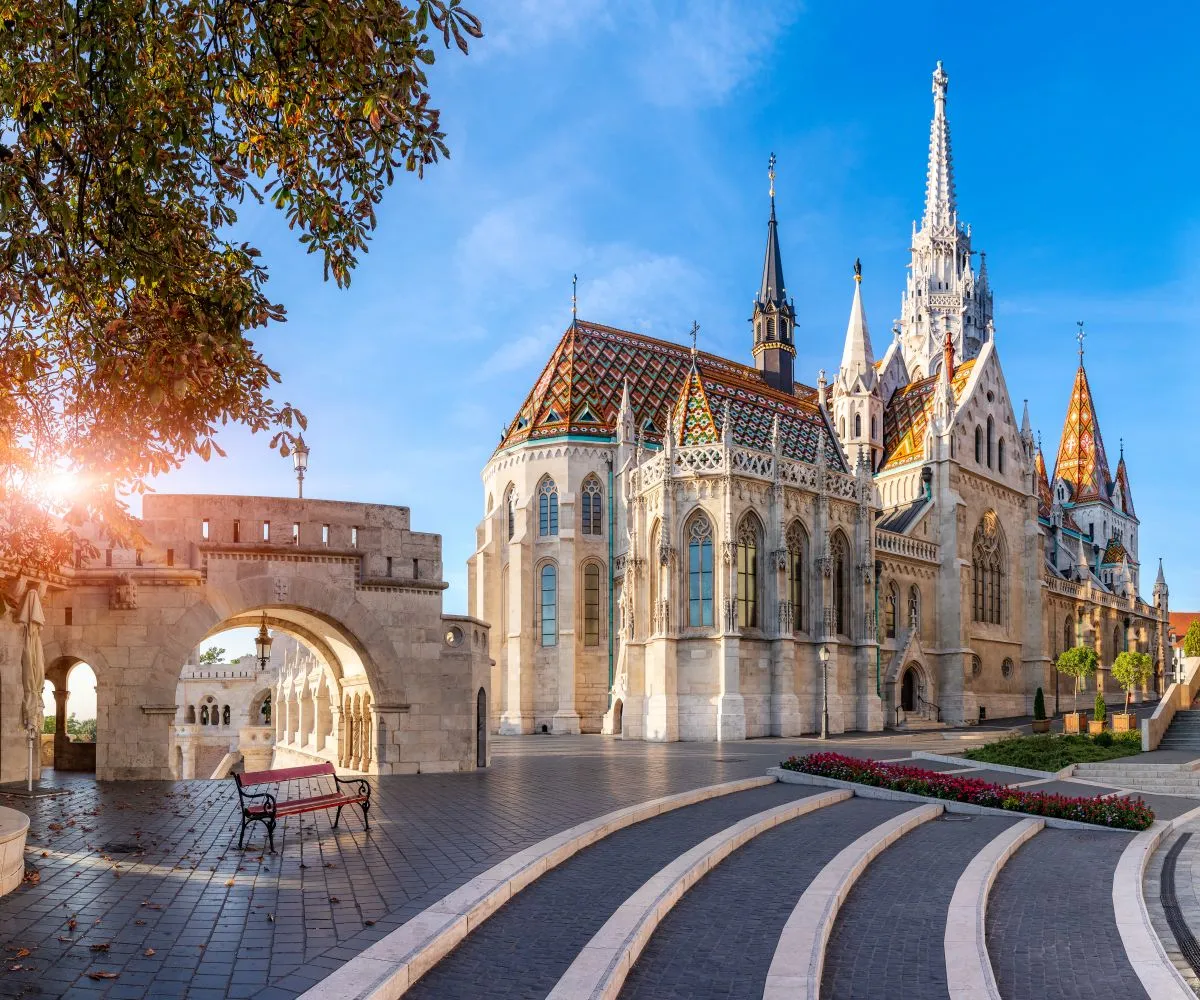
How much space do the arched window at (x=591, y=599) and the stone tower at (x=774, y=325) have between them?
43.9 ft

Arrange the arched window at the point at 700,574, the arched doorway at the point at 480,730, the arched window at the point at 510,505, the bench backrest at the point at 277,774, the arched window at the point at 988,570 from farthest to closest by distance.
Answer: the arched window at the point at 988,570 < the arched window at the point at 510,505 < the arched window at the point at 700,574 < the arched doorway at the point at 480,730 < the bench backrest at the point at 277,774

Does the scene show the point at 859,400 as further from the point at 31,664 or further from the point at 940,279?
the point at 31,664

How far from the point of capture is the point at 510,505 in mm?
47781

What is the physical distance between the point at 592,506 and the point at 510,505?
3.90 meters

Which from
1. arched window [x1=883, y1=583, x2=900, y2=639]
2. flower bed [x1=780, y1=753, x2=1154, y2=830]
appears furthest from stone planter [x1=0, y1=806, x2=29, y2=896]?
arched window [x1=883, y1=583, x2=900, y2=639]

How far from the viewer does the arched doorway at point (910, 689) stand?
45281 millimetres

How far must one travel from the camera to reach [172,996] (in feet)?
21.2

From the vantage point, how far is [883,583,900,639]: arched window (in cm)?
4450

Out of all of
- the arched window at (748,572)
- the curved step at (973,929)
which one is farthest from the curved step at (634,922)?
the arched window at (748,572)

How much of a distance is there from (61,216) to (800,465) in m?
33.6

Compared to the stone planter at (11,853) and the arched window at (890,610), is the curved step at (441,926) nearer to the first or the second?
the stone planter at (11,853)

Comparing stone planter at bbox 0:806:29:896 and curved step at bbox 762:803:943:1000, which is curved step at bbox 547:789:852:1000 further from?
stone planter at bbox 0:806:29:896

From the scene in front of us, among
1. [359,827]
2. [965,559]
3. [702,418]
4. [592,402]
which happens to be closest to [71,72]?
[359,827]

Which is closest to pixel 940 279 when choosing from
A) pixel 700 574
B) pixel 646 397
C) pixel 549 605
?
pixel 646 397
